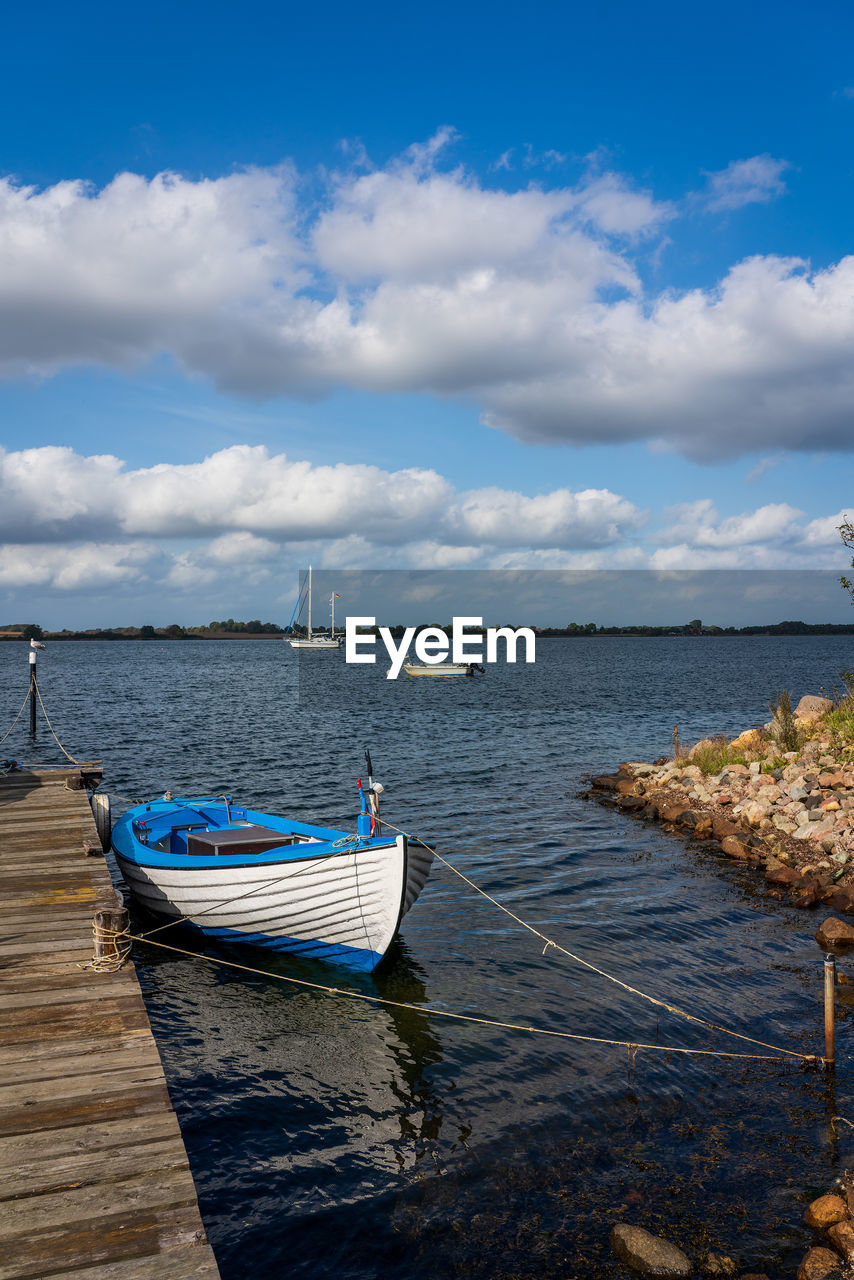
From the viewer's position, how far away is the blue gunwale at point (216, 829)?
11.8 metres

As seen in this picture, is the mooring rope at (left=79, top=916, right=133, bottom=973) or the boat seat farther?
the boat seat

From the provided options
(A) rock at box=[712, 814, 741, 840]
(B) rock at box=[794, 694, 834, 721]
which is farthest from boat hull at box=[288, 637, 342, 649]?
(A) rock at box=[712, 814, 741, 840]

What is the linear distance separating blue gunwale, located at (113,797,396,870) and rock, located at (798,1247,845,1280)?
6501mm

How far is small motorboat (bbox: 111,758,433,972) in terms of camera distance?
1156cm

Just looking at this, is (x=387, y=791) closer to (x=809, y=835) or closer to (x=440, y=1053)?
(x=809, y=835)

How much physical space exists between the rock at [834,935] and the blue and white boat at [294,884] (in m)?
6.87

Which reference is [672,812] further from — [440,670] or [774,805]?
[440,670]

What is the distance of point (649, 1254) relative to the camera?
20.7 ft

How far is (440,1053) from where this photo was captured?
10.1 m

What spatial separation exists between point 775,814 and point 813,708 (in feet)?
28.0

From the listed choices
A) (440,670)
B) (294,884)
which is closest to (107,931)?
(294,884)

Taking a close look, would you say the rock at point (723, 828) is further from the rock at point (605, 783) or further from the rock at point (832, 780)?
the rock at point (605, 783)

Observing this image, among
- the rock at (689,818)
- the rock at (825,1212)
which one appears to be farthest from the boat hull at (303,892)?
the rock at (689,818)

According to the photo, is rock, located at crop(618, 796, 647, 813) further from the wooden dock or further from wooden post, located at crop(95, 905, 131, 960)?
wooden post, located at crop(95, 905, 131, 960)
